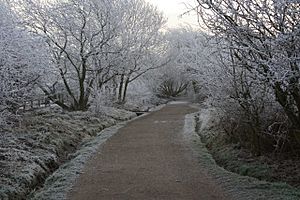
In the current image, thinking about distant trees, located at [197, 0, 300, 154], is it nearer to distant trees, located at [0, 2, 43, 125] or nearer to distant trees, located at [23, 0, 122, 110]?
distant trees, located at [0, 2, 43, 125]

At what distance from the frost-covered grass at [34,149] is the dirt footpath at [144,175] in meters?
1.00

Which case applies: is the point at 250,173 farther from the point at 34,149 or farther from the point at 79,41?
the point at 79,41

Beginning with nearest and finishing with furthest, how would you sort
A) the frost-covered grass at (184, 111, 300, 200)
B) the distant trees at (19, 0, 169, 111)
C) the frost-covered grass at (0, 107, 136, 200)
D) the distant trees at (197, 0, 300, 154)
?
the distant trees at (197, 0, 300, 154), the frost-covered grass at (184, 111, 300, 200), the frost-covered grass at (0, 107, 136, 200), the distant trees at (19, 0, 169, 111)

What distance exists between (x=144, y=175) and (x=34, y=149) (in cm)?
358

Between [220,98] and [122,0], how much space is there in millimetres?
16178

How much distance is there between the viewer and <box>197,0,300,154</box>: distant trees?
18.0 ft

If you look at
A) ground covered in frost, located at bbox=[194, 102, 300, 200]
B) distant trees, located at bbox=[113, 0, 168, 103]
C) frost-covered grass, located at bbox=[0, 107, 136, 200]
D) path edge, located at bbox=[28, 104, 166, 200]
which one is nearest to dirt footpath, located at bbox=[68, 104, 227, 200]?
path edge, located at bbox=[28, 104, 166, 200]

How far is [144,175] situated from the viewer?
28.9 feet

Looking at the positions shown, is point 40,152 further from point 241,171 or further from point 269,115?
point 269,115

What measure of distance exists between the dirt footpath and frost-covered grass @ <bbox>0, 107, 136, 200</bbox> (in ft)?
3.29

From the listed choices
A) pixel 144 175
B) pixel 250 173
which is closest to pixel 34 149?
pixel 144 175

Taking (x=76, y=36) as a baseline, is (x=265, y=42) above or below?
below

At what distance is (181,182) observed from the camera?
26.6 ft

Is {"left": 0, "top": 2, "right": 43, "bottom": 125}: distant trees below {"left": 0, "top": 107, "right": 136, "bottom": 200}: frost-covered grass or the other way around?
the other way around
